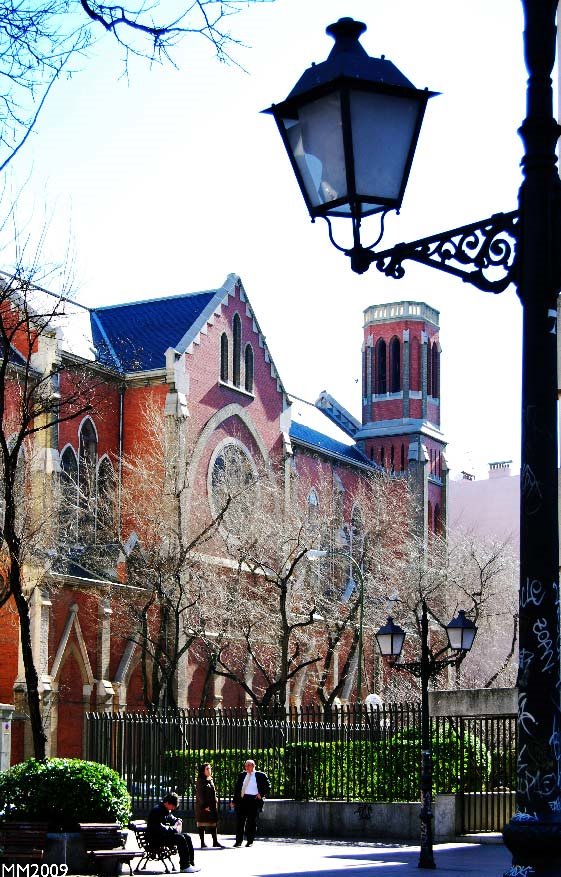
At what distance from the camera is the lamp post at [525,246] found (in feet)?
13.7

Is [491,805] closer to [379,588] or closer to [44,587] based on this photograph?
[44,587]

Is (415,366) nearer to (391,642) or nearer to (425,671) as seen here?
(391,642)

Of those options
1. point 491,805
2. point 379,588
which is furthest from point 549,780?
point 379,588

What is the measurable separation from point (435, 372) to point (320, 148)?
62.8 meters

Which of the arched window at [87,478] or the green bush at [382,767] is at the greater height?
the arched window at [87,478]

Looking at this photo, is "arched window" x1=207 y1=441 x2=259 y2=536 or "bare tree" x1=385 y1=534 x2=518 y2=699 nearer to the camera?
"arched window" x1=207 y1=441 x2=259 y2=536

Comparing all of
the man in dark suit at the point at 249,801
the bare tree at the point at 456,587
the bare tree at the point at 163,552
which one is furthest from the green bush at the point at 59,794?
the bare tree at the point at 456,587

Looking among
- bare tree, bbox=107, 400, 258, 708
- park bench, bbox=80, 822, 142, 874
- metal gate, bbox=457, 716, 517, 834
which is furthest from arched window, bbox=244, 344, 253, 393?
park bench, bbox=80, 822, 142, 874

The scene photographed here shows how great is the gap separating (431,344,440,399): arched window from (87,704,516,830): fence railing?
4057cm

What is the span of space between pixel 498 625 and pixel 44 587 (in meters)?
20.6

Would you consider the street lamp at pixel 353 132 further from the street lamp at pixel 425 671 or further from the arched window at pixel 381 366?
the arched window at pixel 381 366

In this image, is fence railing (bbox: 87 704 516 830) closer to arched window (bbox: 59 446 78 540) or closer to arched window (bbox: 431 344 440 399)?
arched window (bbox: 59 446 78 540)

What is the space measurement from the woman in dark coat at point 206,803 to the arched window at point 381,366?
4608 cm

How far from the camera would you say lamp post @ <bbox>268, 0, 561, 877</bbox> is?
4.18 metres
